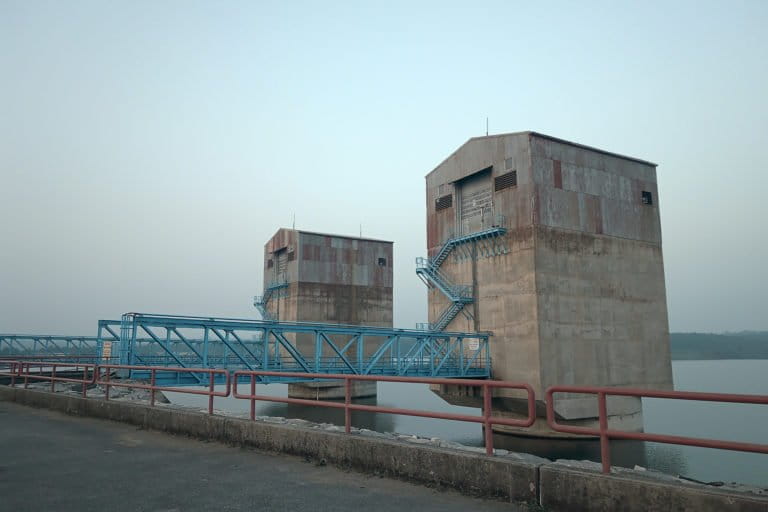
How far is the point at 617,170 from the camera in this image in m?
30.5

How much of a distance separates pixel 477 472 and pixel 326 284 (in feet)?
137

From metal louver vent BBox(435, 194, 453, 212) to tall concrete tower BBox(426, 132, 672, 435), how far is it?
0.37 metres

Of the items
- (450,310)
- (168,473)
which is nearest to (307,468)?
(168,473)

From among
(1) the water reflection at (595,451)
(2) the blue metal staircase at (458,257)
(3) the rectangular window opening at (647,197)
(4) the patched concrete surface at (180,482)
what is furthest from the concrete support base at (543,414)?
(4) the patched concrete surface at (180,482)

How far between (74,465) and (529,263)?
22261 mm

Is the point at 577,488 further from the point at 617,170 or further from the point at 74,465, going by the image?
the point at 617,170

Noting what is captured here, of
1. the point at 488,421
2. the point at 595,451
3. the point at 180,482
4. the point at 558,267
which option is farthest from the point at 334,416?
the point at 488,421

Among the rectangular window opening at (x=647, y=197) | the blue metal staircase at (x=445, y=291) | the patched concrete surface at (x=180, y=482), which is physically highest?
the rectangular window opening at (x=647, y=197)

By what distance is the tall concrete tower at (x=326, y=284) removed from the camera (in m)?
47.1

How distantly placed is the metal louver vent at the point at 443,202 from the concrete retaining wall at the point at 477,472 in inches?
936

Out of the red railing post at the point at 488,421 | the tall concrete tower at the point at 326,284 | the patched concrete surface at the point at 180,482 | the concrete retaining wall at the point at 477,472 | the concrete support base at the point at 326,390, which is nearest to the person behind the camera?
the concrete retaining wall at the point at 477,472

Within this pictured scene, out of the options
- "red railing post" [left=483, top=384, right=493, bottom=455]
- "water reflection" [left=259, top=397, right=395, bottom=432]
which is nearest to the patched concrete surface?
"red railing post" [left=483, top=384, right=493, bottom=455]

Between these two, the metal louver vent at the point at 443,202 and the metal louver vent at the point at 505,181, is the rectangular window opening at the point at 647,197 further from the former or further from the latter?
the metal louver vent at the point at 443,202

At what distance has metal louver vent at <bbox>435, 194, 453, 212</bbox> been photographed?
33.0m
